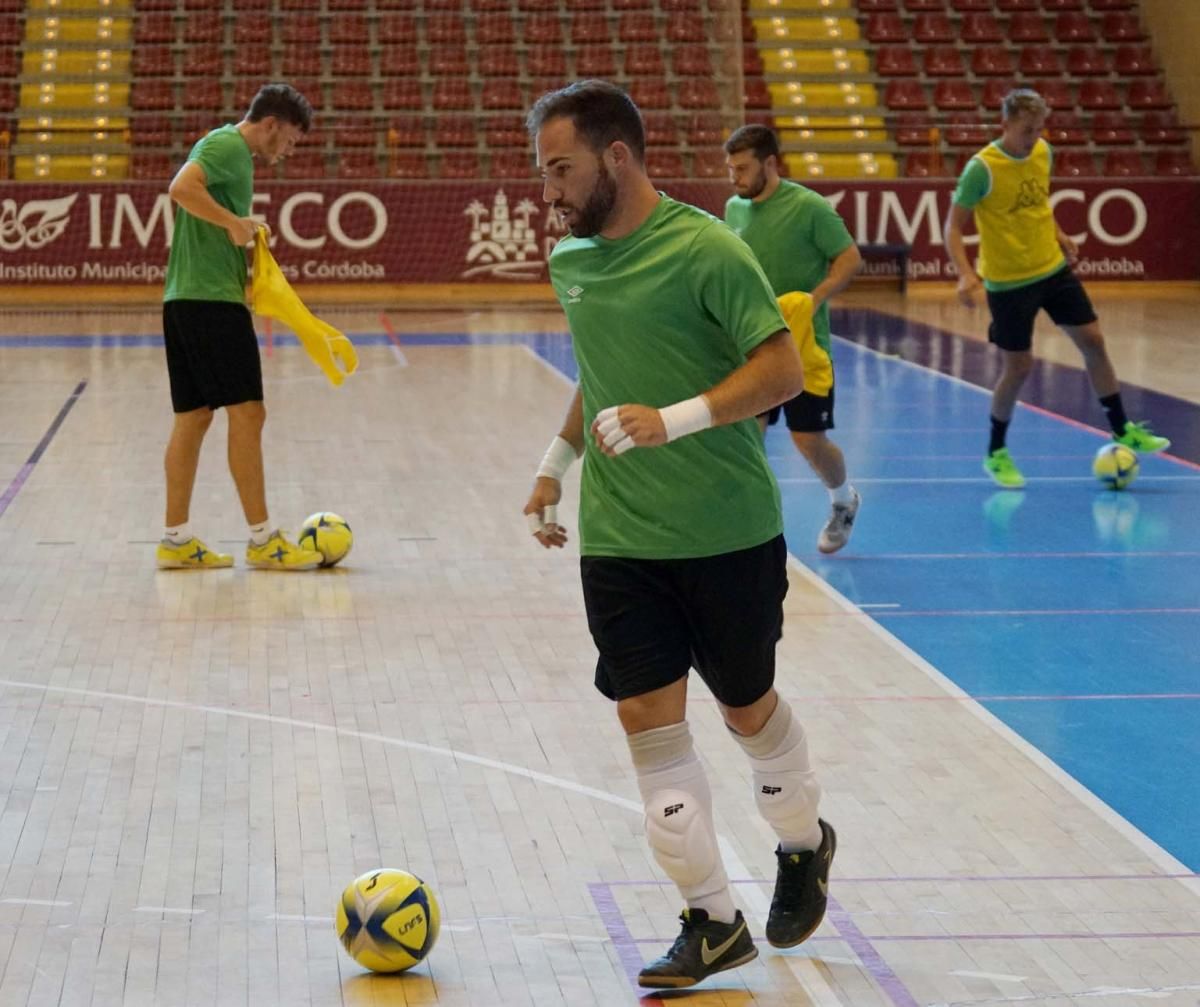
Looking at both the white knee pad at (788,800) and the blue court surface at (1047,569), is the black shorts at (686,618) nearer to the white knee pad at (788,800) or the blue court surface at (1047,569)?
the white knee pad at (788,800)

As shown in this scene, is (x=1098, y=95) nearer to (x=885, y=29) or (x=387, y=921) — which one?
(x=885, y=29)

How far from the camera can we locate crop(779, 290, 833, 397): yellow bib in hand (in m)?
7.87

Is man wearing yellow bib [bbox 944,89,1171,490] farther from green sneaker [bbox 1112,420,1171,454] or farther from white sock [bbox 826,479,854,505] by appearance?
white sock [bbox 826,479,854,505]

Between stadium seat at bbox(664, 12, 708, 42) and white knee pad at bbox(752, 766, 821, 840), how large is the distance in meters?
21.2

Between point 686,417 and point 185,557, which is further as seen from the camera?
point 185,557

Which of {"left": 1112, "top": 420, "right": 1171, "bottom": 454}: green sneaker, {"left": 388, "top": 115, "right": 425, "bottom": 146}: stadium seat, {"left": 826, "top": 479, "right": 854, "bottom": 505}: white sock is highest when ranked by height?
{"left": 388, "top": 115, "right": 425, "bottom": 146}: stadium seat

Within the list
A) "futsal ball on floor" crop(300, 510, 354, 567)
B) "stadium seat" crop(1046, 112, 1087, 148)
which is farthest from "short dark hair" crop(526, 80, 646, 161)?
"stadium seat" crop(1046, 112, 1087, 148)

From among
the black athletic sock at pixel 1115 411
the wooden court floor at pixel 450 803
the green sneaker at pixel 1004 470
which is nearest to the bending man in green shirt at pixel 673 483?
the wooden court floor at pixel 450 803

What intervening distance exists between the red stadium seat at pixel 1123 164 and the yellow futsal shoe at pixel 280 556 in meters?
17.7

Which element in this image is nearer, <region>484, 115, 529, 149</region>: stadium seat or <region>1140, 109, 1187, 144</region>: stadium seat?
<region>484, 115, 529, 149</region>: stadium seat

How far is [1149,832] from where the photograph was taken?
4984 millimetres

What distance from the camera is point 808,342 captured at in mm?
8125

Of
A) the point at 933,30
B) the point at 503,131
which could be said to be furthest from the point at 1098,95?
the point at 503,131

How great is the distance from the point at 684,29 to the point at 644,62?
0.67m
